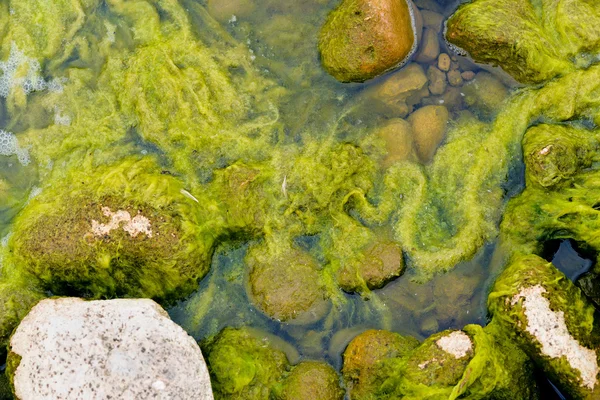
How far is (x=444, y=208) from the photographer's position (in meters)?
3.63

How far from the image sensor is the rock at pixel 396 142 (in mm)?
3646

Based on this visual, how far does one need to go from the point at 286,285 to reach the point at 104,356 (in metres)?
1.14

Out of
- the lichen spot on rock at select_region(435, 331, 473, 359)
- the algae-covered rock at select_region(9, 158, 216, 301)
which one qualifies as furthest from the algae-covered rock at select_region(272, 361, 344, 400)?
the algae-covered rock at select_region(9, 158, 216, 301)

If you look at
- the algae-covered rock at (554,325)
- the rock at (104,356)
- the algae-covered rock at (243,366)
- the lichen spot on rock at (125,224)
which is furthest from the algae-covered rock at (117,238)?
the algae-covered rock at (554,325)

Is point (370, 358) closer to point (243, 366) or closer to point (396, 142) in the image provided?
point (243, 366)

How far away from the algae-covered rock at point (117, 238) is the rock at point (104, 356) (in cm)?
31

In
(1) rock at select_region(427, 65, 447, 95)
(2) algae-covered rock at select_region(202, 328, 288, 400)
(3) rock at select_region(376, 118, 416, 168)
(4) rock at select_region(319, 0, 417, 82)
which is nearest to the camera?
(2) algae-covered rock at select_region(202, 328, 288, 400)

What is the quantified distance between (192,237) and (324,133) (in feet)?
3.68

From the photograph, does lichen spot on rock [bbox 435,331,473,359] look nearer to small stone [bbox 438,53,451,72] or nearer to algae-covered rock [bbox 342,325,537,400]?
algae-covered rock [bbox 342,325,537,400]

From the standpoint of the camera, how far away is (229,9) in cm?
379

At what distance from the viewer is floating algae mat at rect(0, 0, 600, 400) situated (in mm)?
3293

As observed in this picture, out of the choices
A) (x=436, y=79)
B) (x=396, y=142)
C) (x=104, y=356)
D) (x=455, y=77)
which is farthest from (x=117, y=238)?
(x=455, y=77)

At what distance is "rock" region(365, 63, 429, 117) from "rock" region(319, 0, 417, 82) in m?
0.08

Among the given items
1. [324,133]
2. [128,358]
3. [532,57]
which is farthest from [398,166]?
[128,358]
